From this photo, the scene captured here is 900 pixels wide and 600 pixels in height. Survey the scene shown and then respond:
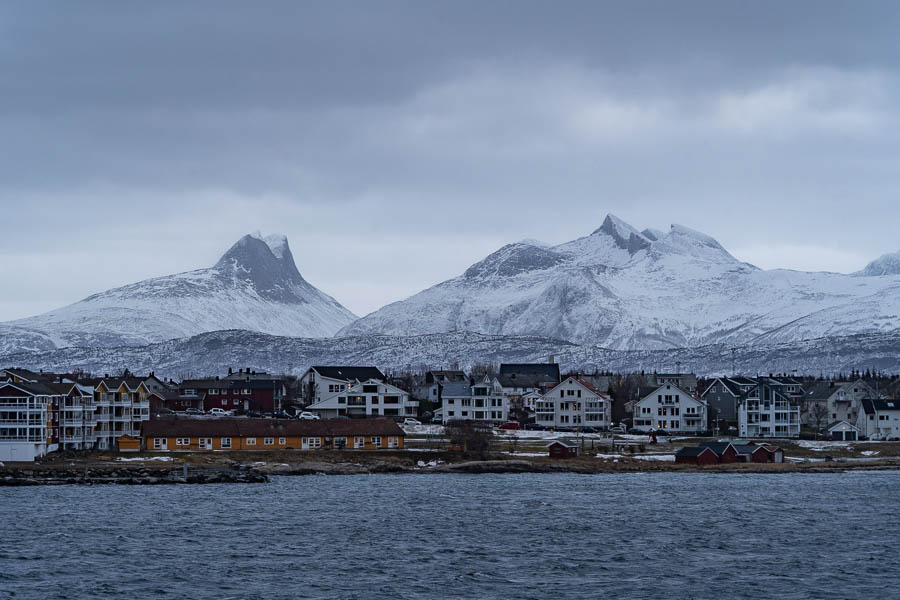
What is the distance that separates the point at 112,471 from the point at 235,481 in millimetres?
9858

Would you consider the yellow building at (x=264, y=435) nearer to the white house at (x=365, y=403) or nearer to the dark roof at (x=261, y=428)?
the dark roof at (x=261, y=428)

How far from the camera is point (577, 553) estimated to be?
62.9m

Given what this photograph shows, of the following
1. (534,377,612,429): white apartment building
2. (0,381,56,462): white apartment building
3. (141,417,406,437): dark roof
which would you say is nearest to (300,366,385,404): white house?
(534,377,612,429): white apartment building

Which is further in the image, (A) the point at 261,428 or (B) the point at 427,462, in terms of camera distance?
(A) the point at 261,428

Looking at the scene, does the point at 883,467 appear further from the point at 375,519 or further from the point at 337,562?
the point at 337,562

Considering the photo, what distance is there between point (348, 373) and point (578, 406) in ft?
125

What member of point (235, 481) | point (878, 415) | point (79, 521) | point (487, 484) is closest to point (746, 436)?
point (878, 415)

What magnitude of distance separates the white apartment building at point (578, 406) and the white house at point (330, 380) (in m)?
26.8

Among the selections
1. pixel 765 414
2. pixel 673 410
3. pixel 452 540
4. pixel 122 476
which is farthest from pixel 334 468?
pixel 765 414

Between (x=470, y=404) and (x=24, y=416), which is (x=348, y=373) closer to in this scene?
(x=470, y=404)

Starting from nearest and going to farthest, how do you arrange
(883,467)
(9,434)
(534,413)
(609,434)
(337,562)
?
1. (337,562)
2. (9,434)
3. (883,467)
4. (609,434)
5. (534,413)

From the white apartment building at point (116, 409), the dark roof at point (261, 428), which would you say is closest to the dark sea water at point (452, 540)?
the dark roof at point (261, 428)

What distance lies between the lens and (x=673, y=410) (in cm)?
14738

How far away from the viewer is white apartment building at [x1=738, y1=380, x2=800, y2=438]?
467 feet
